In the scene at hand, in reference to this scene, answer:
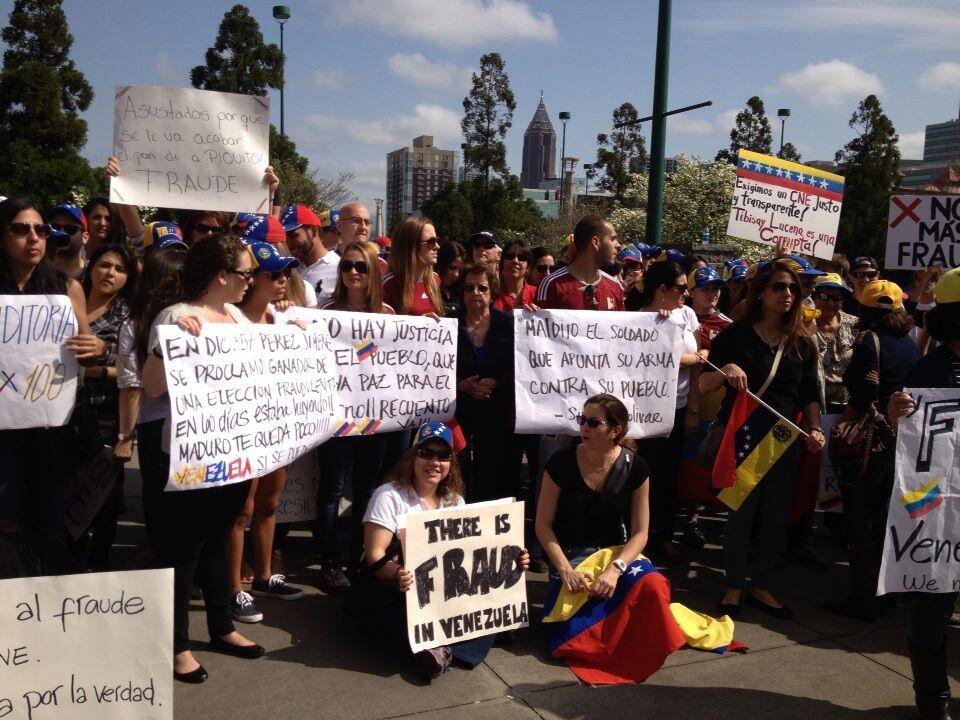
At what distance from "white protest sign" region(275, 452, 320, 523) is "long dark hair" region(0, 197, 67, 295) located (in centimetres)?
177

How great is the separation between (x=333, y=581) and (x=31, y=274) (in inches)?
87.7

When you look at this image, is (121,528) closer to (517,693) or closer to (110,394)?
(110,394)

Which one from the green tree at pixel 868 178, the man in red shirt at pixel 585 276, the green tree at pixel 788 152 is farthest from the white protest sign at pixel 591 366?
the green tree at pixel 788 152

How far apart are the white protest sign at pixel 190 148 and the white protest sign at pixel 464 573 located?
274 cm

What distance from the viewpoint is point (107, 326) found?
476cm

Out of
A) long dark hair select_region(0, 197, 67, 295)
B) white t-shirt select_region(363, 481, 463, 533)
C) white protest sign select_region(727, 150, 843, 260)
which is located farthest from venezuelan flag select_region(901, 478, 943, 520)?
white protest sign select_region(727, 150, 843, 260)

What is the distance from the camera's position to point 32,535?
3818mm

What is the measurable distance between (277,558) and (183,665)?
4.41 feet

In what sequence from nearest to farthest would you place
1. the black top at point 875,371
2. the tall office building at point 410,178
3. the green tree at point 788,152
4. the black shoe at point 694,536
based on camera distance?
the black top at point 875,371
the black shoe at point 694,536
the green tree at point 788,152
the tall office building at point 410,178

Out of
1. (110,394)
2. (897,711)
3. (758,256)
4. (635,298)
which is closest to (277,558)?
(110,394)

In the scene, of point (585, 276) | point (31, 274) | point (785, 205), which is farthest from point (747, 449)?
point (785, 205)

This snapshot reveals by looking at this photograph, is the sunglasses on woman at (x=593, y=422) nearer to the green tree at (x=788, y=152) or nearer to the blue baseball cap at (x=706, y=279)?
the blue baseball cap at (x=706, y=279)

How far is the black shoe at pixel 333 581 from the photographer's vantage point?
480 cm

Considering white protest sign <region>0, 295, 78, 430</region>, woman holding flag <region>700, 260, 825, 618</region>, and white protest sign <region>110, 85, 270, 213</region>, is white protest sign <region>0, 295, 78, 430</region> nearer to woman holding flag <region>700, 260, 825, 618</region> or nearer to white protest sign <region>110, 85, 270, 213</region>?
white protest sign <region>110, 85, 270, 213</region>
